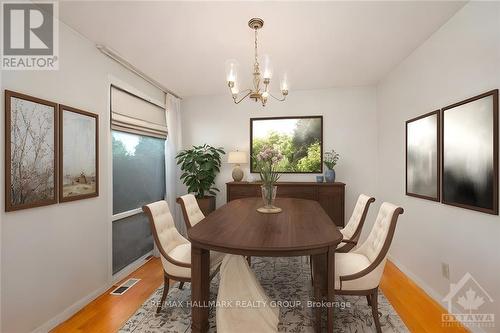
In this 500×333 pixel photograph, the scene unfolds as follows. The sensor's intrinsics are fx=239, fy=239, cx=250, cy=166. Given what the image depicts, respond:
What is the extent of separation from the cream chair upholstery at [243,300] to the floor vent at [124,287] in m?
1.54

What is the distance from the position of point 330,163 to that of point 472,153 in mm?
2057

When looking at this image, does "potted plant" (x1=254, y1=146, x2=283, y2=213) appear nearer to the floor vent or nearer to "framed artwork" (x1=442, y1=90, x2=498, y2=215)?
"framed artwork" (x1=442, y1=90, x2=498, y2=215)

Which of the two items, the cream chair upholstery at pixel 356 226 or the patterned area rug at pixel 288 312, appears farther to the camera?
the cream chair upholstery at pixel 356 226

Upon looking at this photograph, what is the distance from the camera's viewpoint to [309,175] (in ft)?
14.0

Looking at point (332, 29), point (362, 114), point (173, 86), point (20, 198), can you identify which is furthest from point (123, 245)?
point (362, 114)

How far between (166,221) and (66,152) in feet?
3.71

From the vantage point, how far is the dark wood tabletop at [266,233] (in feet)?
4.85

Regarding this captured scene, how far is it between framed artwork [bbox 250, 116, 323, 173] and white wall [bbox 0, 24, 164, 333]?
250cm

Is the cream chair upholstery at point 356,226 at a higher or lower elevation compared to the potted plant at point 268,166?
lower

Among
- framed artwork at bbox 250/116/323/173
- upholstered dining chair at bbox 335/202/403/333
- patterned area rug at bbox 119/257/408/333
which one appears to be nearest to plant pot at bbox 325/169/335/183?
framed artwork at bbox 250/116/323/173

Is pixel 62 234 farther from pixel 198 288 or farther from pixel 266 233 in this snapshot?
pixel 266 233

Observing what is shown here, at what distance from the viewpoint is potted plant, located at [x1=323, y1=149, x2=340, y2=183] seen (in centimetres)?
394

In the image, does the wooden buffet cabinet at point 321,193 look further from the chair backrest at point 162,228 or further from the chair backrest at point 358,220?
the chair backrest at point 162,228

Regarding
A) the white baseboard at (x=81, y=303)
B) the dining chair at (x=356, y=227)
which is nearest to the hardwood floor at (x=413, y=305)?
the dining chair at (x=356, y=227)
